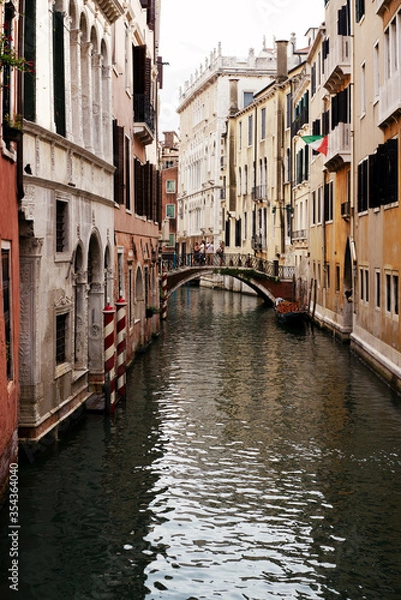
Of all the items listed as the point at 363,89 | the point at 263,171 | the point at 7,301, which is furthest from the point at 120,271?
the point at 263,171

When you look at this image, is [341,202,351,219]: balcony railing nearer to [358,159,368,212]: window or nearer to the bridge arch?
[358,159,368,212]: window

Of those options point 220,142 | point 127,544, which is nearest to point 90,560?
point 127,544

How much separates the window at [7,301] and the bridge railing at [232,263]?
32.1 m

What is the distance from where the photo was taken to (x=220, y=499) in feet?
33.9

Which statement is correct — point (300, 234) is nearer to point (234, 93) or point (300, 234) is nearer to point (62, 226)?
point (234, 93)

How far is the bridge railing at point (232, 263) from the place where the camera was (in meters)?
43.7

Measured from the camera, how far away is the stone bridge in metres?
43.0

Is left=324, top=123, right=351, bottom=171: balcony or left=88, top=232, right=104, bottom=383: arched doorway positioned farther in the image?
left=324, top=123, right=351, bottom=171: balcony

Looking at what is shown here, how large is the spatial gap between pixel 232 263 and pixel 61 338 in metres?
31.9

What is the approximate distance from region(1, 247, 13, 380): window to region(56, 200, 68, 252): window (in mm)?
3045

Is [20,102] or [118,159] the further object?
[118,159]

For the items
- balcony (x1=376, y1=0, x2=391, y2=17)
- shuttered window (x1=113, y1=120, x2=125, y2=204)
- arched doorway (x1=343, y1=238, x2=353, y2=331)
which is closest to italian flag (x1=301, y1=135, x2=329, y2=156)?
arched doorway (x1=343, y1=238, x2=353, y2=331)

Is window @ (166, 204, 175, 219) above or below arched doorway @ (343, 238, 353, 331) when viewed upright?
above

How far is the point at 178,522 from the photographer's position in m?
9.48
